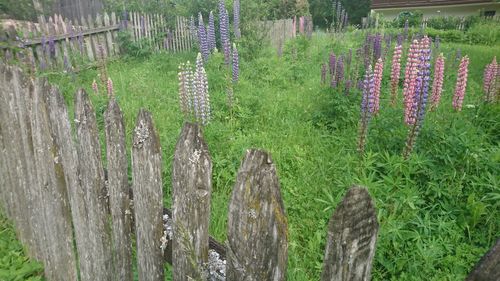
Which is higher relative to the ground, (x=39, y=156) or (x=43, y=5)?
(x=43, y=5)

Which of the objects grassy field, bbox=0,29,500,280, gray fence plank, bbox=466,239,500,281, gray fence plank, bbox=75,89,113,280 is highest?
gray fence plank, bbox=466,239,500,281

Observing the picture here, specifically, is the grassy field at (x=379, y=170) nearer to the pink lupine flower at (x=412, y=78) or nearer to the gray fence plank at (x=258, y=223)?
the pink lupine flower at (x=412, y=78)

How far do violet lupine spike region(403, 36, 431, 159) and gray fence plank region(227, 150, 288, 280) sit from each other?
2.29 meters

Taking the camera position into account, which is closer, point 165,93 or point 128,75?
point 165,93

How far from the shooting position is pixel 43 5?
14.9 metres

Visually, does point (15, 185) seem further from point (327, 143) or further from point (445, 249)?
point (445, 249)

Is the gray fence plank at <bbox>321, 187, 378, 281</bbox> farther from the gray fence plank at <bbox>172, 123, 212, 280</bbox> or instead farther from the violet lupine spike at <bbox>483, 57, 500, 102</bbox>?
the violet lupine spike at <bbox>483, 57, 500, 102</bbox>

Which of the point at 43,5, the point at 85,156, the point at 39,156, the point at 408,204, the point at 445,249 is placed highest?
the point at 43,5

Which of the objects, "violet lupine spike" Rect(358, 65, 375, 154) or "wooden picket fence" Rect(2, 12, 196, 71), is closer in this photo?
"violet lupine spike" Rect(358, 65, 375, 154)

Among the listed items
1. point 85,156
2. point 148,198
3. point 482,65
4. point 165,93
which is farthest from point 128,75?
point 482,65

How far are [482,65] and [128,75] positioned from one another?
28.0 ft

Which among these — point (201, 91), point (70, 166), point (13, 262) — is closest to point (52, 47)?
point (201, 91)

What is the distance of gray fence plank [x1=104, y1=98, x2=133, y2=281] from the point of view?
1.63m

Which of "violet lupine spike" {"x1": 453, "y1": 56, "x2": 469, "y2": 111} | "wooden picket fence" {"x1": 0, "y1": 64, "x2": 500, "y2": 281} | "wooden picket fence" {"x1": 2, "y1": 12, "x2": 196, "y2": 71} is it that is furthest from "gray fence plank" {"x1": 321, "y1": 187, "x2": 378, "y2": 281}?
"wooden picket fence" {"x1": 2, "y1": 12, "x2": 196, "y2": 71}
